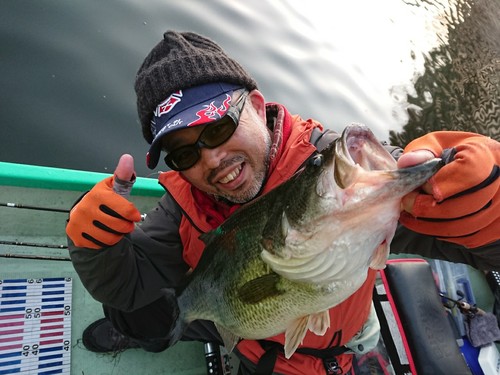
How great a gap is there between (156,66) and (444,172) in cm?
147

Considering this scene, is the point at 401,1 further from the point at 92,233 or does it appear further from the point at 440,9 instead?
the point at 92,233

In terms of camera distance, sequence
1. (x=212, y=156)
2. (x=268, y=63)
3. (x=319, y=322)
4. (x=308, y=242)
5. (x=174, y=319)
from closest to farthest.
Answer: (x=308, y=242) → (x=319, y=322) → (x=212, y=156) → (x=174, y=319) → (x=268, y=63)

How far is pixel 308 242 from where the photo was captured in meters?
1.43

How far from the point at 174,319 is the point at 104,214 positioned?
2.78 feet

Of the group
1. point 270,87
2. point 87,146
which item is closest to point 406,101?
point 270,87

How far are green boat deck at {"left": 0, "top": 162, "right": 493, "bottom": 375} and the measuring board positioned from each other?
67 millimetres

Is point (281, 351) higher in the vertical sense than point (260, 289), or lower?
lower

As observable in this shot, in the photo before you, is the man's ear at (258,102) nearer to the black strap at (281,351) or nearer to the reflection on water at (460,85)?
the black strap at (281,351)

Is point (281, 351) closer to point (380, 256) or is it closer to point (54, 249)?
point (380, 256)

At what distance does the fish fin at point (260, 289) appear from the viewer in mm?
1614

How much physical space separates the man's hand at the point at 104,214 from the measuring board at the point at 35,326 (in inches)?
59.9

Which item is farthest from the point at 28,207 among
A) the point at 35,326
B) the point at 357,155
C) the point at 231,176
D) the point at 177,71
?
the point at 357,155

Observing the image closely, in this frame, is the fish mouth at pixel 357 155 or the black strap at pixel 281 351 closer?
the fish mouth at pixel 357 155

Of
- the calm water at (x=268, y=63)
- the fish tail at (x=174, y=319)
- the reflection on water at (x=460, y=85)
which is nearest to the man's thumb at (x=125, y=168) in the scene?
the fish tail at (x=174, y=319)
